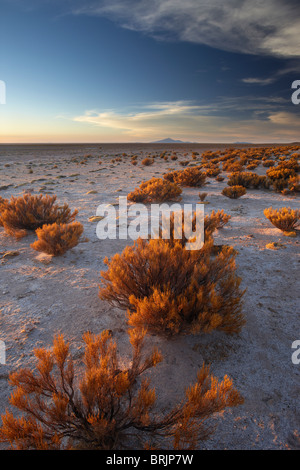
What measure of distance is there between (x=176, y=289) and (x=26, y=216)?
441 centimetres

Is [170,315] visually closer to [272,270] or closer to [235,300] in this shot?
[235,300]

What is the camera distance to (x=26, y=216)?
564 cm

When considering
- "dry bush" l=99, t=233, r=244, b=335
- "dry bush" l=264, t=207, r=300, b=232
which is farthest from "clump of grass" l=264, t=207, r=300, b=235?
"dry bush" l=99, t=233, r=244, b=335

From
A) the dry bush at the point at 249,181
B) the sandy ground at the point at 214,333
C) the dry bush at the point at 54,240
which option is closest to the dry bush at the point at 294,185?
the dry bush at the point at 249,181

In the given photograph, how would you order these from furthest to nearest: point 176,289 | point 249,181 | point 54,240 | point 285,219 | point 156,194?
point 249,181 → point 156,194 → point 285,219 → point 54,240 → point 176,289

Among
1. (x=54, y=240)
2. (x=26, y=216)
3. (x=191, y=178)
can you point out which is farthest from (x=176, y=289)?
(x=191, y=178)

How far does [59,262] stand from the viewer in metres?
4.45

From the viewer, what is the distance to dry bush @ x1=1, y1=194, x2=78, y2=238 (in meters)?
5.52

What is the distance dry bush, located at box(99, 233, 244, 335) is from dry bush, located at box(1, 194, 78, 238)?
3388 millimetres

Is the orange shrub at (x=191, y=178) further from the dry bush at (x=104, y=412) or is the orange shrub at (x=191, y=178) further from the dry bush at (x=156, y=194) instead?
the dry bush at (x=104, y=412)

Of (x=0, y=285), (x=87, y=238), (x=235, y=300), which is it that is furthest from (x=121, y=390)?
(x=87, y=238)

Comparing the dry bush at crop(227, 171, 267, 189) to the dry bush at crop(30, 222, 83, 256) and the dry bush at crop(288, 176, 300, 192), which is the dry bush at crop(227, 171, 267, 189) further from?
the dry bush at crop(30, 222, 83, 256)

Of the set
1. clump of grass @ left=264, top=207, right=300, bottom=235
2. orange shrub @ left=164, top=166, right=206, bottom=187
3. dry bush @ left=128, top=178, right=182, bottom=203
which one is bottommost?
clump of grass @ left=264, top=207, right=300, bottom=235

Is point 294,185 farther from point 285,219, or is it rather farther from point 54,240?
point 54,240
